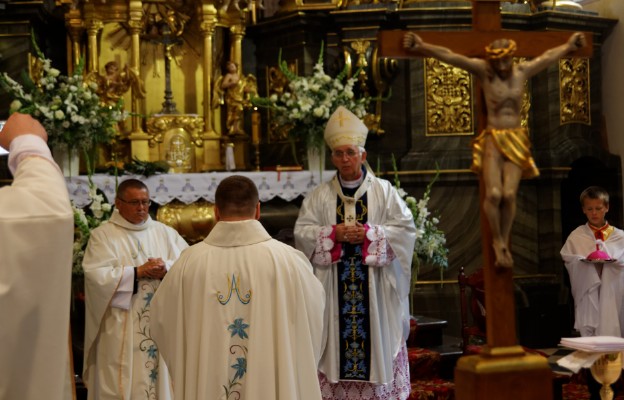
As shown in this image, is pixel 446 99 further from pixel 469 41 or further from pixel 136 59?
pixel 469 41

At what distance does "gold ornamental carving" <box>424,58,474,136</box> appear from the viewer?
1145cm

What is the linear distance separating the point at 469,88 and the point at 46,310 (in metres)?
8.54

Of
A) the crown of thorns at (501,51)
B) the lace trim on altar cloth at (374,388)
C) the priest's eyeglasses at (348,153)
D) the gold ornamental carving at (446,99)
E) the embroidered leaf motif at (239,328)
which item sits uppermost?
the gold ornamental carving at (446,99)

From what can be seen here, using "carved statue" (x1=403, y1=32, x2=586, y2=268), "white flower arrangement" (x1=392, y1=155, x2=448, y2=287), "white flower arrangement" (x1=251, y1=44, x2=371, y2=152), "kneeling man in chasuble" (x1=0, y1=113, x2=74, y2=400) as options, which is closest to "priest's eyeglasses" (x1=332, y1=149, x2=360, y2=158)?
"white flower arrangement" (x1=392, y1=155, x2=448, y2=287)

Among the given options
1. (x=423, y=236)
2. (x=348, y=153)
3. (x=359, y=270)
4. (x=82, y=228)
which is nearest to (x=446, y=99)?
(x=423, y=236)

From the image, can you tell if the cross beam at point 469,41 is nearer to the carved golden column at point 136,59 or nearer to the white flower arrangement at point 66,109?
the white flower arrangement at point 66,109

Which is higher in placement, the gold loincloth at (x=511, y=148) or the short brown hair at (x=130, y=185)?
the short brown hair at (x=130, y=185)

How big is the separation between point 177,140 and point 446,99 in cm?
282

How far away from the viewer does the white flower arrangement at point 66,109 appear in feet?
32.0

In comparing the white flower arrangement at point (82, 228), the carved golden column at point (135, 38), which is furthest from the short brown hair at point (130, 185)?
the carved golden column at point (135, 38)

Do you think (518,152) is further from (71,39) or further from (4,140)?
(71,39)

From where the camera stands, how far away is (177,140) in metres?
11.3

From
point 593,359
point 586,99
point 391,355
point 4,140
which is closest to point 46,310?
point 4,140

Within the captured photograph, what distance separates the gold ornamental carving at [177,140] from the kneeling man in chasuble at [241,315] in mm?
6059
